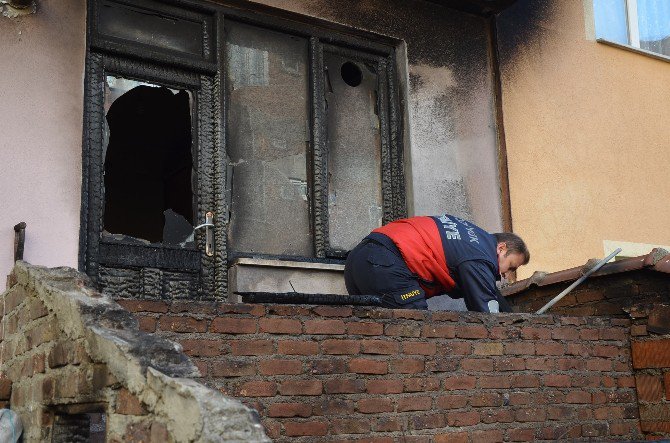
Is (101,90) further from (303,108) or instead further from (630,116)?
(630,116)

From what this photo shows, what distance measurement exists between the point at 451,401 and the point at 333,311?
785 millimetres

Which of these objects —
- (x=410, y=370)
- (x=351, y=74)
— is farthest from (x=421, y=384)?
(x=351, y=74)

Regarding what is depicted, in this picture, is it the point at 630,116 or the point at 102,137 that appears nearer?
the point at 102,137

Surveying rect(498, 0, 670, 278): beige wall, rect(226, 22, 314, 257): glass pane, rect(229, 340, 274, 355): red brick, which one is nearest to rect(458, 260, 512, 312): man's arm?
rect(229, 340, 274, 355): red brick

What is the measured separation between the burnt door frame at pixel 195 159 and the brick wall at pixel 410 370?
2.05m

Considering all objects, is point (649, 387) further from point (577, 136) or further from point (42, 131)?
point (42, 131)

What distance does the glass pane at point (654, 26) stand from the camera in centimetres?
915

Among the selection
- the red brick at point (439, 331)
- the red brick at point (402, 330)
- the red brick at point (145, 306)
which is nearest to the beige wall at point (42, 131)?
the red brick at point (145, 306)

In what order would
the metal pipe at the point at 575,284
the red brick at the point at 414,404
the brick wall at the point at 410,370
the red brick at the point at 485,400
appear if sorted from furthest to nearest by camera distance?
1. the metal pipe at the point at 575,284
2. the red brick at the point at 485,400
3. the red brick at the point at 414,404
4. the brick wall at the point at 410,370

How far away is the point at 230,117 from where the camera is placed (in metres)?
6.46

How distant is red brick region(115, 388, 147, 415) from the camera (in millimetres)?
2762

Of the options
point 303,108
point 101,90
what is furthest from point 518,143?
point 101,90

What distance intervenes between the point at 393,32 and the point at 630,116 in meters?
2.74

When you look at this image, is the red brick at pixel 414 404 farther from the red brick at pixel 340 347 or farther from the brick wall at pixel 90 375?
the brick wall at pixel 90 375
